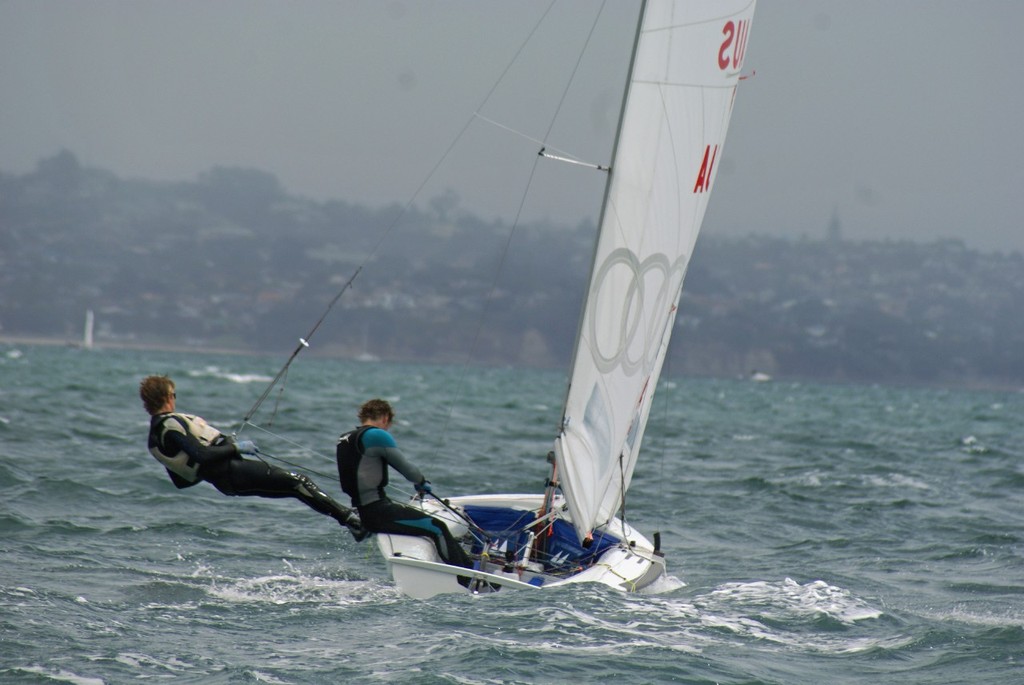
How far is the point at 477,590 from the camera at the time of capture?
22.3 feet

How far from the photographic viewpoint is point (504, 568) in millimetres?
7477

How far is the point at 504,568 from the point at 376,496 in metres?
1.01

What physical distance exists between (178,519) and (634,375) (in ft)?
15.0

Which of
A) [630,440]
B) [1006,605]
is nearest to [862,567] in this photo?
[1006,605]

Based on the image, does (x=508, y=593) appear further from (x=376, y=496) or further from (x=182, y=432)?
(x=182, y=432)

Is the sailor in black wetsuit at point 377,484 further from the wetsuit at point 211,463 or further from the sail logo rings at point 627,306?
the sail logo rings at point 627,306

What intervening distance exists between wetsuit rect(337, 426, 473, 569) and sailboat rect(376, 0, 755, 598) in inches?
4.8

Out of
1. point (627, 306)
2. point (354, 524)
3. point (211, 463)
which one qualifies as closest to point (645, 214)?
point (627, 306)

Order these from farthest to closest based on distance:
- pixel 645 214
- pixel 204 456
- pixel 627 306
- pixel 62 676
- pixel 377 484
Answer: pixel 627 306
pixel 645 214
pixel 377 484
pixel 204 456
pixel 62 676

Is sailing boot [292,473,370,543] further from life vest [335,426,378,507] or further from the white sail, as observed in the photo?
the white sail

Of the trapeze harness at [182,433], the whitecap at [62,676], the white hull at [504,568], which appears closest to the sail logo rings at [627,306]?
the white hull at [504,568]

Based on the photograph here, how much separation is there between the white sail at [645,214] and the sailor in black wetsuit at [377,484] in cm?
85

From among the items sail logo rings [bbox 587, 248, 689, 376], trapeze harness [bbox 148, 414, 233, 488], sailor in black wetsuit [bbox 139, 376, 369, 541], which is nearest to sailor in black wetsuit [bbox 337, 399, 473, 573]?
sailor in black wetsuit [bbox 139, 376, 369, 541]

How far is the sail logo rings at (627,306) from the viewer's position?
287 inches
